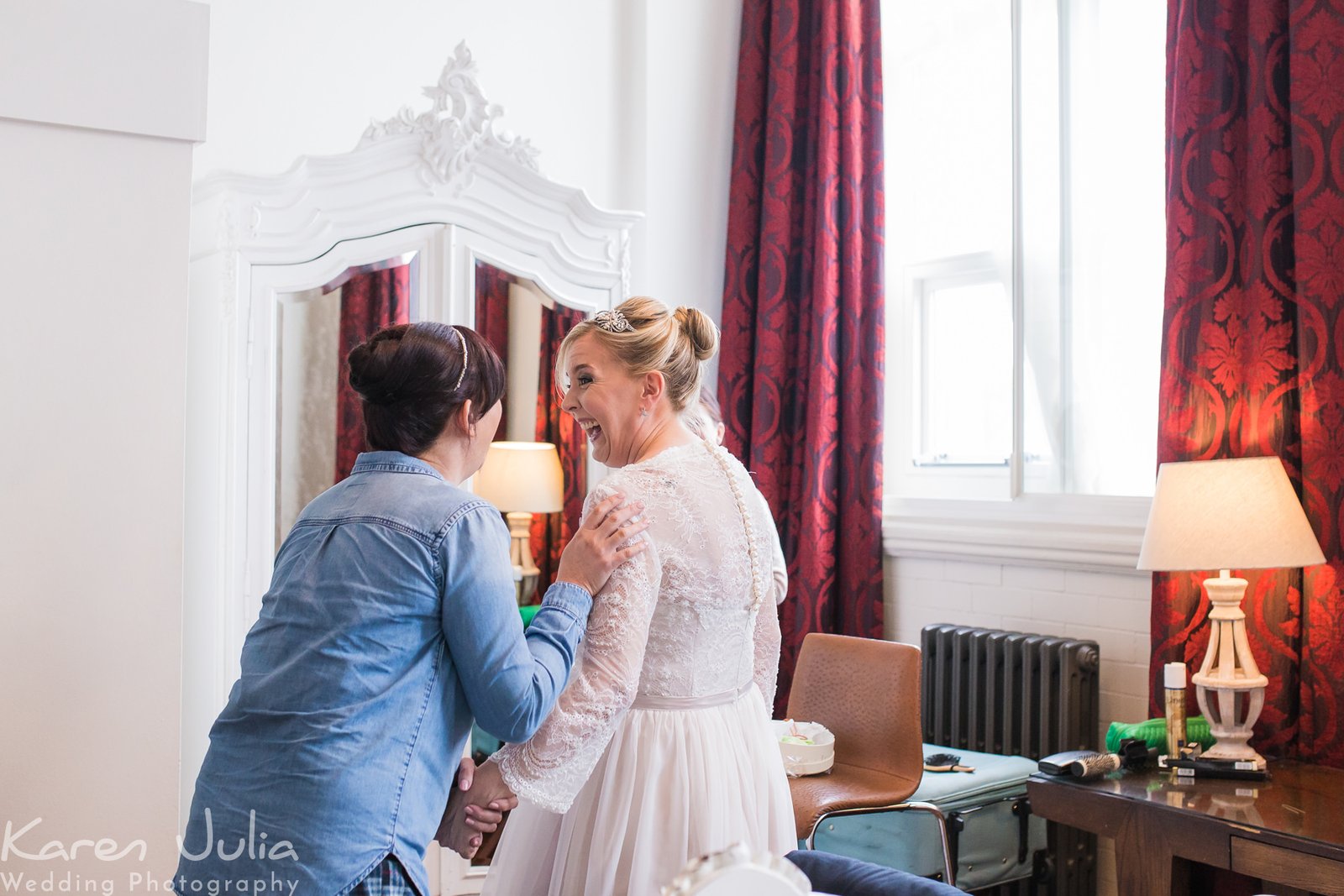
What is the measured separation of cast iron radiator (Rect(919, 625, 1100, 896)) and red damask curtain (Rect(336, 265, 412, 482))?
6.00 ft

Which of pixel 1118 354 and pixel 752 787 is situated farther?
pixel 1118 354

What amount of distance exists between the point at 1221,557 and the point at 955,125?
6.63 ft

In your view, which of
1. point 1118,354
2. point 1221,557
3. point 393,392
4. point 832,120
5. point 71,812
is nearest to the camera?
point 393,392

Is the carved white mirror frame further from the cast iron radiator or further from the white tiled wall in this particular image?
the cast iron radiator

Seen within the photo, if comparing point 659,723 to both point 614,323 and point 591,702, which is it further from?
point 614,323

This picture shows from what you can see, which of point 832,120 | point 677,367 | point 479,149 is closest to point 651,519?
point 677,367

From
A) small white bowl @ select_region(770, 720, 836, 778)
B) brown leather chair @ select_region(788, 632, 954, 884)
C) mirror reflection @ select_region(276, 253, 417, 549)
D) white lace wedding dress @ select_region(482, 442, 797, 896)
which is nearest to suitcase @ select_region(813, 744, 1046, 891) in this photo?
brown leather chair @ select_region(788, 632, 954, 884)

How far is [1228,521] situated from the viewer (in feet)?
7.67

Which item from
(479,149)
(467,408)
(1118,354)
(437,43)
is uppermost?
(437,43)

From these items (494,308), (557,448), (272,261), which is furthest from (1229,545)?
(272,261)

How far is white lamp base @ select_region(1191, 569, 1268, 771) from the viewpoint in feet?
7.80

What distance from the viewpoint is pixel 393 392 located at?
4.64 feet

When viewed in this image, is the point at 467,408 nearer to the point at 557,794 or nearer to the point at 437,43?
the point at 557,794

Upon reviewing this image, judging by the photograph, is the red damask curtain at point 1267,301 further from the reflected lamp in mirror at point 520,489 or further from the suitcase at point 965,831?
the reflected lamp in mirror at point 520,489
